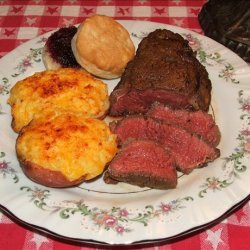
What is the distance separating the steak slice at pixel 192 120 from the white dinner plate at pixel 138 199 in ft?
0.27

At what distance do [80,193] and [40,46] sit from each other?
1418 millimetres

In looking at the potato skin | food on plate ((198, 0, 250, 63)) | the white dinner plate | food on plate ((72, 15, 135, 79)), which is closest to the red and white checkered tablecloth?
food on plate ((198, 0, 250, 63))

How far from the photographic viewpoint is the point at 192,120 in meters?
2.76

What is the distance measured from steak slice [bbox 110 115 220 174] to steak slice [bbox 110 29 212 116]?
225 mm

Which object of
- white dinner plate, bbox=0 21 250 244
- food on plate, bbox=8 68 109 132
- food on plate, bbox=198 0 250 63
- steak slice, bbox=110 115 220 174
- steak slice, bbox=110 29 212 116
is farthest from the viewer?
food on plate, bbox=198 0 250 63

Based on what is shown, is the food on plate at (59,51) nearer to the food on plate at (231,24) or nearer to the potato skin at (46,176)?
the potato skin at (46,176)

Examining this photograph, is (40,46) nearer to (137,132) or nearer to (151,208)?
(137,132)

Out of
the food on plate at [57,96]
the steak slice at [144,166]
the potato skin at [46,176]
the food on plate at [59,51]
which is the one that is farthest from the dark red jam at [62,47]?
the potato skin at [46,176]

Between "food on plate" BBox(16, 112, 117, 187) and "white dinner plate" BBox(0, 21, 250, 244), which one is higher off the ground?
"food on plate" BBox(16, 112, 117, 187)

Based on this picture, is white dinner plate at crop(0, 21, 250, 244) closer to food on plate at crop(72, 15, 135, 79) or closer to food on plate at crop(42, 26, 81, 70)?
food on plate at crop(42, 26, 81, 70)

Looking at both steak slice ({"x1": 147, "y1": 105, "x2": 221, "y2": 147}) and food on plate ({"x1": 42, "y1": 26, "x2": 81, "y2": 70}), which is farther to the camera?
food on plate ({"x1": 42, "y1": 26, "x2": 81, "y2": 70})

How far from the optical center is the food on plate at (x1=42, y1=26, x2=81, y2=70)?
3090 millimetres

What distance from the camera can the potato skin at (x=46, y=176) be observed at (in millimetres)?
2312

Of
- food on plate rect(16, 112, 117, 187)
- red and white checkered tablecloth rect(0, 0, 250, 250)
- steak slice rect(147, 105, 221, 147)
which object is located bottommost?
red and white checkered tablecloth rect(0, 0, 250, 250)
